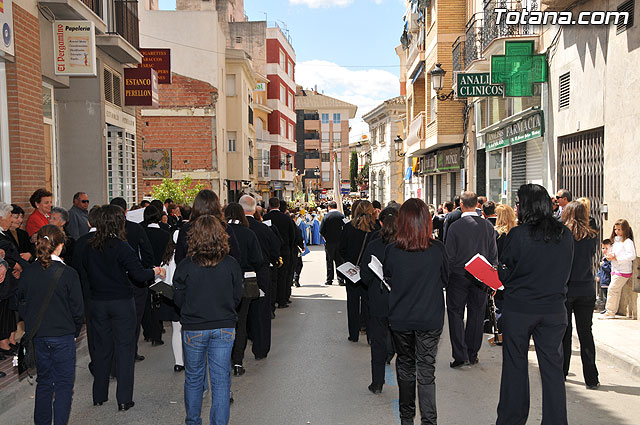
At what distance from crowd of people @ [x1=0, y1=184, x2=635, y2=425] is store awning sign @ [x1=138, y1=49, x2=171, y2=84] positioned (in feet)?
34.0

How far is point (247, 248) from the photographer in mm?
6809

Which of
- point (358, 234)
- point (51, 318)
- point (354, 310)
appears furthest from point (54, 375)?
point (354, 310)

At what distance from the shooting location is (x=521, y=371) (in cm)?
499

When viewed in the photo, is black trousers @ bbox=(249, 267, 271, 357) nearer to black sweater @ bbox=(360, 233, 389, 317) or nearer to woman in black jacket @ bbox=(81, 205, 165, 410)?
black sweater @ bbox=(360, 233, 389, 317)

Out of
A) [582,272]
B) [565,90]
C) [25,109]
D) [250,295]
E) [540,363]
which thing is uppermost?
[565,90]

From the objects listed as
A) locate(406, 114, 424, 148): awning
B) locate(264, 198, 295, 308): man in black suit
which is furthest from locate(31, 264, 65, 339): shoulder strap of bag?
locate(406, 114, 424, 148): awning

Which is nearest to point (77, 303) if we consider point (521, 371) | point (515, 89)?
point (521, 371)

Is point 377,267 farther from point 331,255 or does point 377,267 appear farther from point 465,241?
point 331,255

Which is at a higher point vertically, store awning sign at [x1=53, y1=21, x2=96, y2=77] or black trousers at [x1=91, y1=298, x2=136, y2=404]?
store awning sign at [x1=53, y1=21, x2=96, y2=77]

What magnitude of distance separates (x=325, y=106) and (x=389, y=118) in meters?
48.6

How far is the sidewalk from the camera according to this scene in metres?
7.16

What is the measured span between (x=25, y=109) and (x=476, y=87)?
34.4ft

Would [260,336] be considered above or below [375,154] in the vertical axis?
below

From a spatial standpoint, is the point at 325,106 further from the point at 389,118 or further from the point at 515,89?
the point at 515,89
